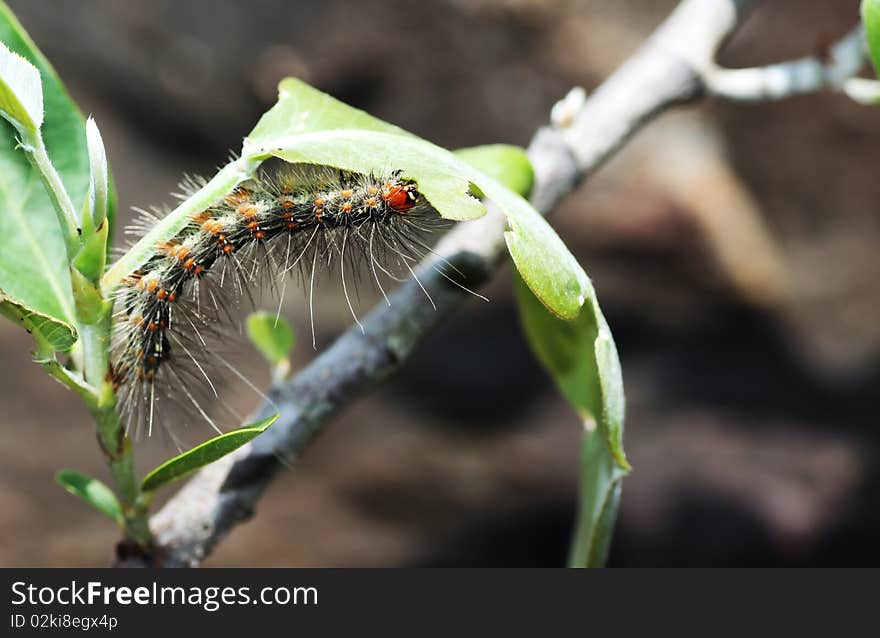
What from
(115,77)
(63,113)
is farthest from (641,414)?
(63,113)

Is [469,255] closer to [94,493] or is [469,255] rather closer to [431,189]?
[431,189]

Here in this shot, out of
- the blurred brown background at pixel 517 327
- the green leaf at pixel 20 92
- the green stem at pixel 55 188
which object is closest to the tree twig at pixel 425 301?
the green stem at pixel 55 188

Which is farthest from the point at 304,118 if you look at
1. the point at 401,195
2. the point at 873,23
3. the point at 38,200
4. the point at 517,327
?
the point at 517,327

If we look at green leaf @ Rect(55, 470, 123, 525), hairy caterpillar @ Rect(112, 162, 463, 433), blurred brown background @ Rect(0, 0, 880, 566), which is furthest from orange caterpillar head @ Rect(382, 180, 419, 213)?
blurred brown background @ Rect(0, 0, 880, 566)

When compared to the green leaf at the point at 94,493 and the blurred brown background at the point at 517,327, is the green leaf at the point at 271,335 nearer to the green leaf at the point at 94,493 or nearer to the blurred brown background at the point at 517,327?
the green leaf at the point at 94,493

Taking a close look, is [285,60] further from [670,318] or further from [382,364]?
[382,364]

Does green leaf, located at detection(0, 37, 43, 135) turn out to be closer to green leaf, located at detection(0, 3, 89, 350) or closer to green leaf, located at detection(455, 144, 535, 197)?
green leaf, located at detection(0, 3, 89, 350)
